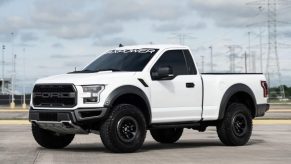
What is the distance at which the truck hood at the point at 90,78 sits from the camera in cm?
1179

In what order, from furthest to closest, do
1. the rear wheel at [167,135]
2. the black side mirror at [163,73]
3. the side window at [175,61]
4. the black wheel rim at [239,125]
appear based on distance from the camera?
the rear wheel at [167,135]
the black wheel rim at [239,125]
the side window at [175,61]
the black side mirror at [163,73]

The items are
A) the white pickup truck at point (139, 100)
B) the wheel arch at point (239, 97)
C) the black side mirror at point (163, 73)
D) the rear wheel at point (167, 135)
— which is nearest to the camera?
the white pickup truck at point (139, 100)

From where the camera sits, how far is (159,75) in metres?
12.6

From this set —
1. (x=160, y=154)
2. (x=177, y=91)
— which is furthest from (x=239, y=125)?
(x=160, y=154)

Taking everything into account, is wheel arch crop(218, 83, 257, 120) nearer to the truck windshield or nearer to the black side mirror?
the black side mirror

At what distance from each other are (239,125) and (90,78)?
418 centimetres

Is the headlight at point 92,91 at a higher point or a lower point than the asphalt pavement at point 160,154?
higher

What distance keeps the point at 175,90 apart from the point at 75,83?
7.33ft

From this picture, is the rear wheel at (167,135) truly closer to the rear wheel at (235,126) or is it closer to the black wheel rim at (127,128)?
the rear wheel at (235,126)

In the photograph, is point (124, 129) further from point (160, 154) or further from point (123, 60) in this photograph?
point (123, 60)

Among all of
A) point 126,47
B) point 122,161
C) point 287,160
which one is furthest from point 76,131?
point 287,160

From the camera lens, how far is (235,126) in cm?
1430

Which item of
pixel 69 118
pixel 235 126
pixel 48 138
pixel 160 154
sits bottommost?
pixel 160 154

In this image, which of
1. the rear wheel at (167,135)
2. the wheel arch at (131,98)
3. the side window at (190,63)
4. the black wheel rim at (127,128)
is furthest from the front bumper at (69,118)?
the rear wheel at (167,135)
